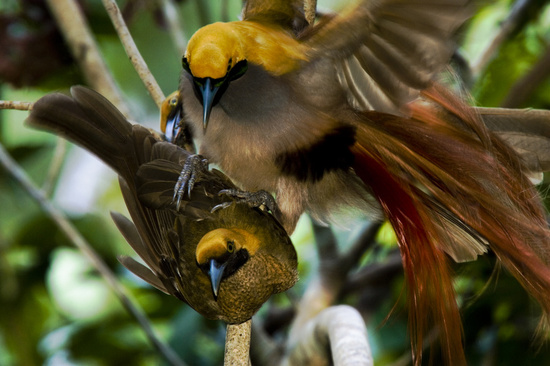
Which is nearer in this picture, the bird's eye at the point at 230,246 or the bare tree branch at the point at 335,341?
the bird's eye at the point at 230,246


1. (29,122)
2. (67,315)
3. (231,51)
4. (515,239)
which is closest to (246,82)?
(231,51)

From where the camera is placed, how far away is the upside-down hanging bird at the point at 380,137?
3.65 ft

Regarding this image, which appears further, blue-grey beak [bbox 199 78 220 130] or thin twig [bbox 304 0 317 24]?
thin twig [bbox 304 0 317 24]

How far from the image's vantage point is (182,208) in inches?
43.2

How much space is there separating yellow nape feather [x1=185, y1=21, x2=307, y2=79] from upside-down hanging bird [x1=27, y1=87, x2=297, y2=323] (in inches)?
6.2

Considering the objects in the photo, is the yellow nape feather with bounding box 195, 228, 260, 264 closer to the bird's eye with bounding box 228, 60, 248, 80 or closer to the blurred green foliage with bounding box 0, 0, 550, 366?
the bird's eye with bounding box 228, 60, 248, 80

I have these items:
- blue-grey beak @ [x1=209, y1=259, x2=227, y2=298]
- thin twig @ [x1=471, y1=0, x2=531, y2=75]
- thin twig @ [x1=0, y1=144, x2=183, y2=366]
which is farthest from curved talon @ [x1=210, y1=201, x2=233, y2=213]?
thin twig @ [x1=471, y1=0, x2=531, y2=75]

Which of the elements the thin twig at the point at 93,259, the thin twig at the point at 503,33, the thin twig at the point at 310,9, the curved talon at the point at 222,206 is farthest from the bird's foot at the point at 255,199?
the thin twig at the point at 503,33

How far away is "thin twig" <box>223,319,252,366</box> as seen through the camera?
104cm

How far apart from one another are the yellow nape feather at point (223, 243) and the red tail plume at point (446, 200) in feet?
1.14

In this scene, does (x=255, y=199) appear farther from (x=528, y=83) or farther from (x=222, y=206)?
(x=528, y=83)

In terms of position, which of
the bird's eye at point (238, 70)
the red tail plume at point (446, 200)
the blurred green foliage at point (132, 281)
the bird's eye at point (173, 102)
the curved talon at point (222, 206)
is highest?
the bird's eye at point (238, 70)

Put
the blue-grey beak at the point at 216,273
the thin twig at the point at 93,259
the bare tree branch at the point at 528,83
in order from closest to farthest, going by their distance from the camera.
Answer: the blue-grey beak at the point at 216,273 → the thin twig at the point at 93,259 → the bare tree branch at the point at 528,83

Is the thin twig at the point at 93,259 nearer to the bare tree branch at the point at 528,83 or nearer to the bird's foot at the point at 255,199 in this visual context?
the bird's foot at the point at 255,199
